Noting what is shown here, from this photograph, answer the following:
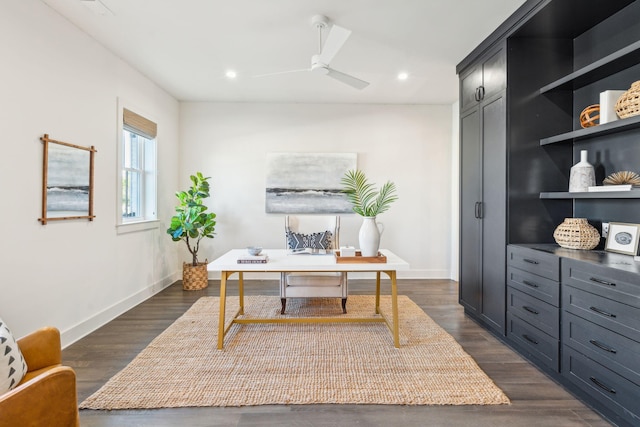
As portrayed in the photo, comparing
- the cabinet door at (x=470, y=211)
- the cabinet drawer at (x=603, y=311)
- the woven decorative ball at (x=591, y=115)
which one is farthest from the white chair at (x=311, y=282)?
the woven decorative ball at (x=591, y=115)

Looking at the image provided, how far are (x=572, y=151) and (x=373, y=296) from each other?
2551 mm

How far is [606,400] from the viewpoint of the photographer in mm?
1787

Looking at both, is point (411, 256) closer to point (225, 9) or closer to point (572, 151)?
point (572, 151)

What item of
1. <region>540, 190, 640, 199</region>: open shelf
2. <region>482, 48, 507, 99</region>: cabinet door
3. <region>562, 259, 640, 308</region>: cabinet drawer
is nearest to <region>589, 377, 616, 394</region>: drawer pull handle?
<region>562, 259, 640, 308</region>: cabinet drawer

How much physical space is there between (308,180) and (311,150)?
471 millimetres

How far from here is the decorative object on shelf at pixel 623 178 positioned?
2117 millimetres

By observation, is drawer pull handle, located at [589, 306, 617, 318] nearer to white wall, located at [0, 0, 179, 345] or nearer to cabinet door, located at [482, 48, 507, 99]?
cabinet door, located at [482, 48, 507, 99]

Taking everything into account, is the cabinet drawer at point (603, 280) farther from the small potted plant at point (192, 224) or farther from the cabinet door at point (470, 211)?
the small potted plant at point (192, 224)

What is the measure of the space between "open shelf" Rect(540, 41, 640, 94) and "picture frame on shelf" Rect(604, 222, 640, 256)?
41.2 inches

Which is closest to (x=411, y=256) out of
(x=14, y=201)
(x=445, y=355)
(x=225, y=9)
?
(x=445, y=355)

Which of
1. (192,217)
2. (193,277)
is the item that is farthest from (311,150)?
(193,277)

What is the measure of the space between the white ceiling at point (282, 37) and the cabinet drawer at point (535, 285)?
206 cm

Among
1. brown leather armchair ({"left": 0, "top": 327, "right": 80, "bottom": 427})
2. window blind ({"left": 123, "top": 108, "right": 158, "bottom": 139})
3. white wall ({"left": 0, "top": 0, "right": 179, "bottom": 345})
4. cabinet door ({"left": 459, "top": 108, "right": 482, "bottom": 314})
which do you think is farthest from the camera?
window blind ({"left": 123, "top": 108, "right": 158, "bottom": 139})

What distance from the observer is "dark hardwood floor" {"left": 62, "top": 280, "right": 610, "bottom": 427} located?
70.5 inches
